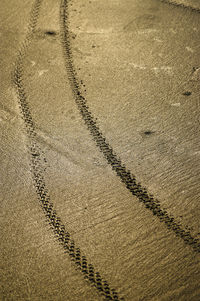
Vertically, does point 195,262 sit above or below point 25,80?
below

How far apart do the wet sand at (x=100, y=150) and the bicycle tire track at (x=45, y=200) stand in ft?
0.03

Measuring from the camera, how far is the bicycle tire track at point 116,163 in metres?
2.69

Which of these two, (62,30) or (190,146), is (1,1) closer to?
(62,30)

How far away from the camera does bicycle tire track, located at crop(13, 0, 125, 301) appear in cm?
241

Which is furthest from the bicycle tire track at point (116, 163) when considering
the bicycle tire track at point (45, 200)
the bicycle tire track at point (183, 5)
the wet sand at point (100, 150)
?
the bicycle tire track at point (183, 5)

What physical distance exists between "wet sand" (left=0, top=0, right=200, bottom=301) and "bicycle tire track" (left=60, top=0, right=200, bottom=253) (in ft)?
0.04

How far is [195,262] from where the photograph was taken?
2.47 m

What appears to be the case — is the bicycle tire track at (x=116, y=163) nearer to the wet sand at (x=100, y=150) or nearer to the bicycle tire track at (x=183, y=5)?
the wet sand at (x=100, y=150)

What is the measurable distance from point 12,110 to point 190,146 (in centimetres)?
221

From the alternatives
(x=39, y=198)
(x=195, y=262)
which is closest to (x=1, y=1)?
(x=39, y=198)

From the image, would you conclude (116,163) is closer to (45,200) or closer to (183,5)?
(45,200)

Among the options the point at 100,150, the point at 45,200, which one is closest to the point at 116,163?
the point at 100,150

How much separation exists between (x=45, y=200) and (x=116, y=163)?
34.0 inches

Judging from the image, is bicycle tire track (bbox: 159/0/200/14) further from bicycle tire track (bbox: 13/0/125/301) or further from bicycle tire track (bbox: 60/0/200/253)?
bicycle tire track (bbox: 13/0/125/301)
